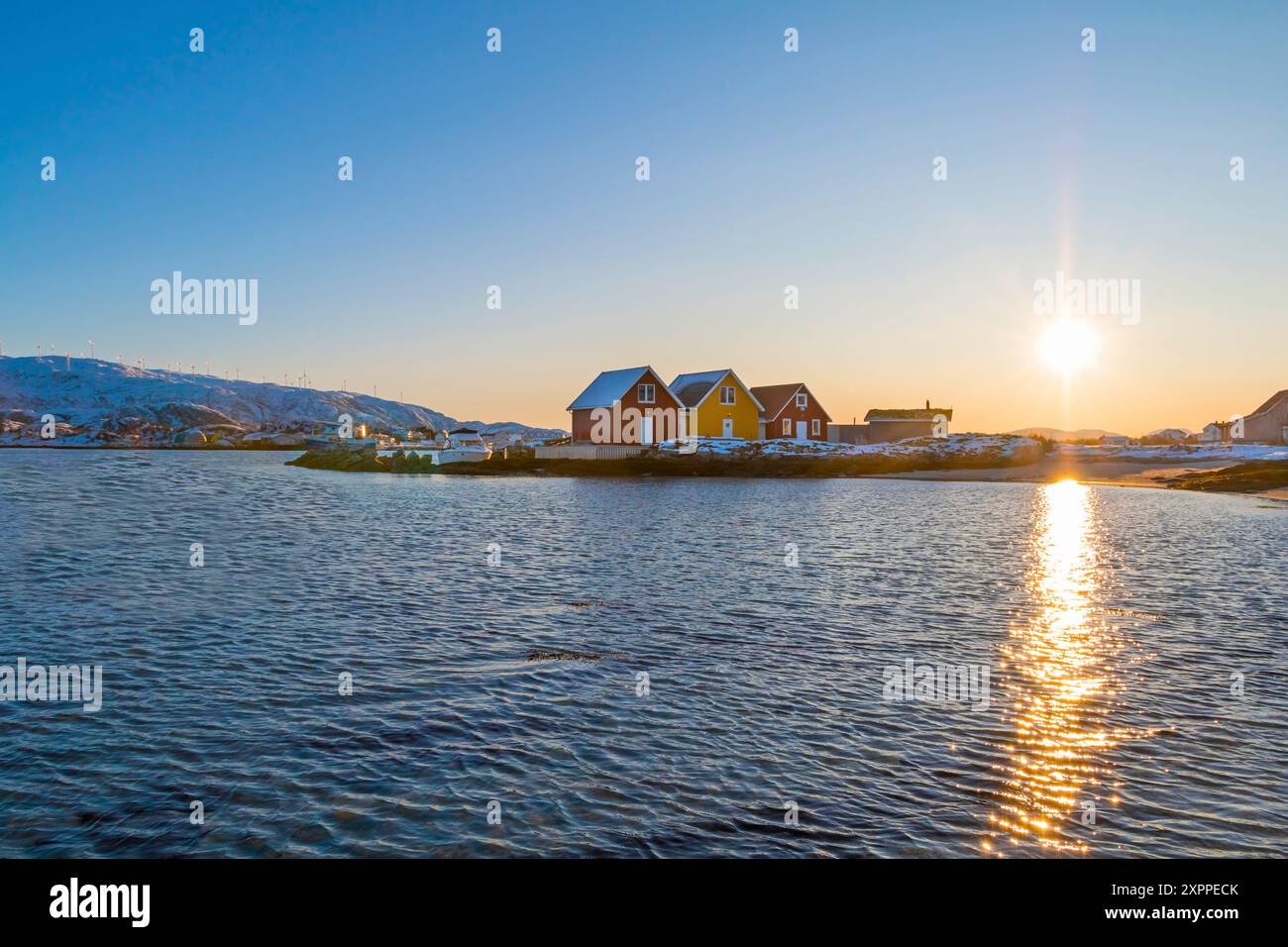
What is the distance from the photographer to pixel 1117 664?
12.3 metres

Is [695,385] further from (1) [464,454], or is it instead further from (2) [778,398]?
(1) [464,454]

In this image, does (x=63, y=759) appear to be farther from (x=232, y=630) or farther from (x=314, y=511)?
(x=314, y=511)

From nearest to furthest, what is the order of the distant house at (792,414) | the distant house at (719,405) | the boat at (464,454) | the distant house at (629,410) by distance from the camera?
the distant house at (629,410)
the distant house at (719,405)
the distant house at (792,414)
the boat at (464,454)

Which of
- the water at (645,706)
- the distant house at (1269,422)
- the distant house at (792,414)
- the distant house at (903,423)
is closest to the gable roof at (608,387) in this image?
the distant house at (792,414)

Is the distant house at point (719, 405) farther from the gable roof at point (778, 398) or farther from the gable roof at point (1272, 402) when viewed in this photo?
the gable roof at point (1272, 402)

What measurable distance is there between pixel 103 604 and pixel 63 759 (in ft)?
31.1

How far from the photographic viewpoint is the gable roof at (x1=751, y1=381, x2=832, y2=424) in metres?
80.5

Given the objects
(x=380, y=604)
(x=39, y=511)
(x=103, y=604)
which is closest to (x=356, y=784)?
Result: (x=380, y=604)

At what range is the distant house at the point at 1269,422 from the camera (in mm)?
81625

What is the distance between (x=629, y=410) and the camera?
242 ft

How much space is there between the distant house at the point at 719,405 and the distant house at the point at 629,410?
204cm

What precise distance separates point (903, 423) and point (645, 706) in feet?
300

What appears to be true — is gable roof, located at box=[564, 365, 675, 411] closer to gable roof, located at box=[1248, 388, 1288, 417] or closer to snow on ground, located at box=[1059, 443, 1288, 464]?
snow on ground, located at box=[1059, 443, 1288, 464]

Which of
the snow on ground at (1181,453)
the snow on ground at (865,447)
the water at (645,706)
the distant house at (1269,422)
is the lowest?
the water at (645,706)
